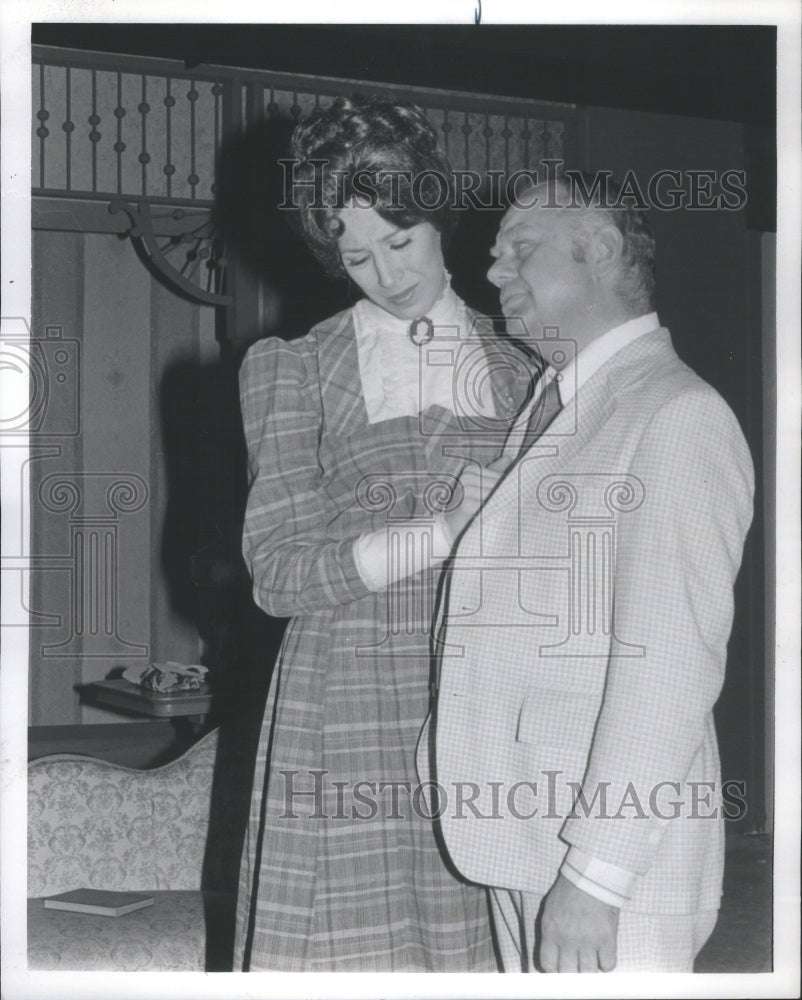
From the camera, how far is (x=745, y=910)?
1640 mm

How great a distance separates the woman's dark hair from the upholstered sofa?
1.36 meters

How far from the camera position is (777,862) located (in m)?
1.64

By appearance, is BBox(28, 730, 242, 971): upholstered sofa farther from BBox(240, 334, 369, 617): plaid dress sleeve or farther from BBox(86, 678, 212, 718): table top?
BBox(240, 334, 369, 617): plaid dress sleeve

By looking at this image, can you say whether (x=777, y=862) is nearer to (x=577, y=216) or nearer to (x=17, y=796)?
(x=577, y=216)

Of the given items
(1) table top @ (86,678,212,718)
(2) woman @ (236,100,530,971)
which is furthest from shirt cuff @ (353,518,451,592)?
(1) table top @ (86,678,212,718)

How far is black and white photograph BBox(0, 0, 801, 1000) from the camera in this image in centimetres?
133

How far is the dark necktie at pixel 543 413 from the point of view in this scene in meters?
1.48

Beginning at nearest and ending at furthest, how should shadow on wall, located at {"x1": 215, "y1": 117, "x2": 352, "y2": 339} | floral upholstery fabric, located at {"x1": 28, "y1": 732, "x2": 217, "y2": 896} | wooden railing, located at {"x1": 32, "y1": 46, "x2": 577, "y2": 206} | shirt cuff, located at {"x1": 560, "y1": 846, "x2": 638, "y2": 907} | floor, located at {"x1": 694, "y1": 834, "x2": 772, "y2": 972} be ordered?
shirt cuff, located at {"x1": 560, "y1": 846, "x2": 638, "y2": 907} → floor, located at {"x1": 694, "y1": 834, "x2": 772, "y2": 972} → shadow on wall, located at {"x1": 215, "y1": 117, "x2": 352, "y2": 339} → wooden railing, located at {"x1": 32, "y1": 46, "x2": 577, "y2": 206} → floral upholstery fabric, located at {"x1": 28, "y1": 732, "x2": 217, "y2": 896}

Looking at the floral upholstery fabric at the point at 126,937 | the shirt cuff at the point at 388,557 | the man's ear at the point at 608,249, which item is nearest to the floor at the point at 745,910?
the shirt cuff at the point at 388,557

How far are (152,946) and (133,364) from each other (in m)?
2.58

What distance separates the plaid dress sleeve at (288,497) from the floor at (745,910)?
65cm

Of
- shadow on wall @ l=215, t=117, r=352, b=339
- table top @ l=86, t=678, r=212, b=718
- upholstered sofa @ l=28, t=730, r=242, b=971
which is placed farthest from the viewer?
table top @ l=86, t=678, r=212, b=718

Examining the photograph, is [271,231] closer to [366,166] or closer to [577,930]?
[366,166]

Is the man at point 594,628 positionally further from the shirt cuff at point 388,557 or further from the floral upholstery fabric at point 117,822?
the floral upholstery fabric at point 117,822
